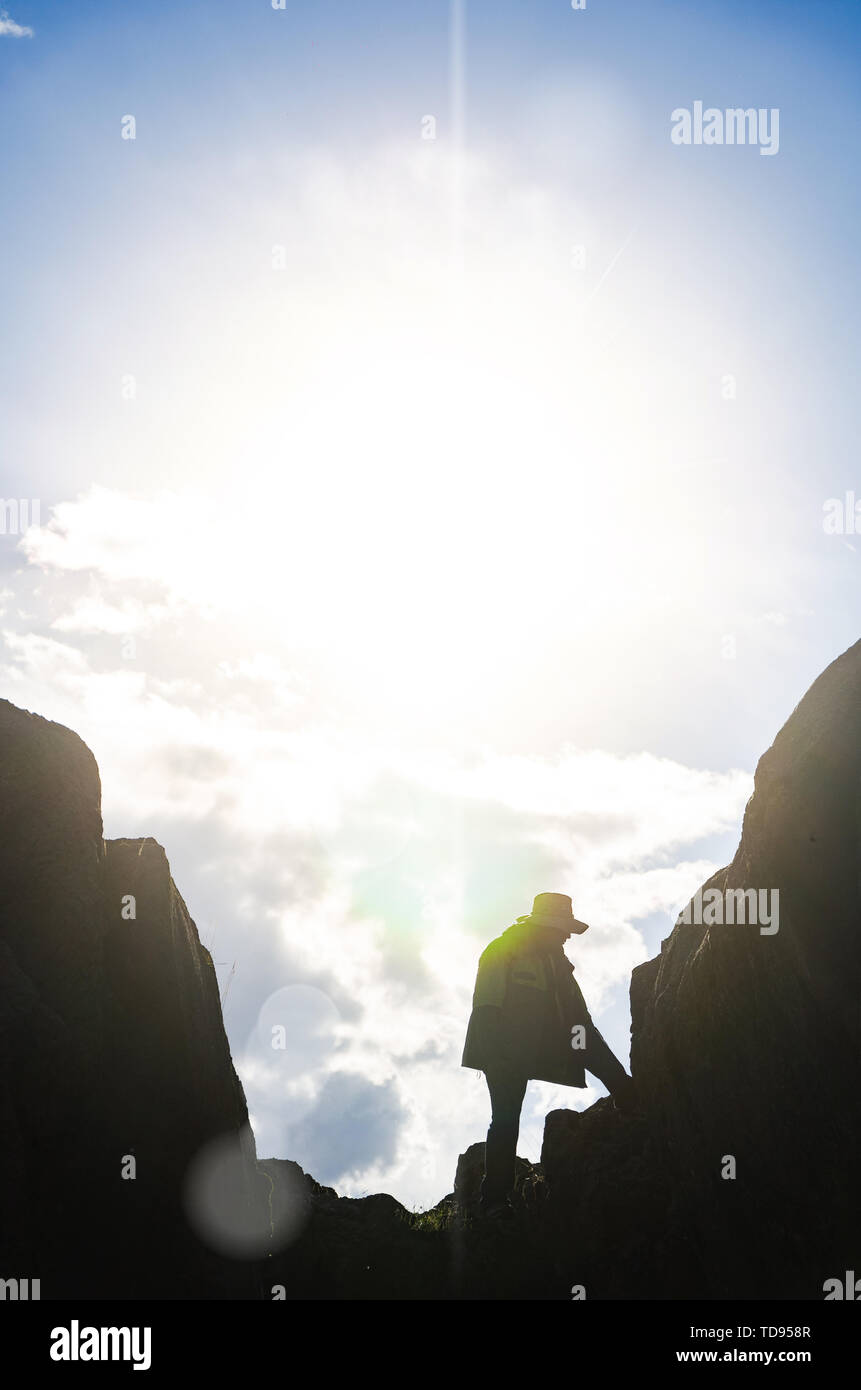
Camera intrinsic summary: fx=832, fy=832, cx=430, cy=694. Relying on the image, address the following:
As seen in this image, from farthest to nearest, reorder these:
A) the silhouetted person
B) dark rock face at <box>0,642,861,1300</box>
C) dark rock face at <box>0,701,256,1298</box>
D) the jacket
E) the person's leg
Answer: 1. the jacket
2. the silhouetted person
3. the person's leg
4. dark rock face at <box>0,642,861,1300</box>
5. dark rock face at <box>0,701,256,1298</box>

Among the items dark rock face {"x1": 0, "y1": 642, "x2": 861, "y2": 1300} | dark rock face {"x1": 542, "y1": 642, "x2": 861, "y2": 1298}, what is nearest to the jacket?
dark rock face {"x1": 0, "y1": 642, "x2": 861, "y2": 1300}

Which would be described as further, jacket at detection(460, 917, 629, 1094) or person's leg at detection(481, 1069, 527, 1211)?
jacket at detection(460, 917, 629, 1094)

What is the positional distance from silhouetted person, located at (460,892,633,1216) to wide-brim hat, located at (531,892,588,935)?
0.06 metres

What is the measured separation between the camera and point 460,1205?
13492 mm

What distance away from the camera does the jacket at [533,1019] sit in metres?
13.4

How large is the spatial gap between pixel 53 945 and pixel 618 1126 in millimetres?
8644

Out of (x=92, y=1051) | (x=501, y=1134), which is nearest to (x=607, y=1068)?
(x=501, y=1134)

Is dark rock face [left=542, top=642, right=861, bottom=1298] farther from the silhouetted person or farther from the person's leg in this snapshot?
the silhouetted person

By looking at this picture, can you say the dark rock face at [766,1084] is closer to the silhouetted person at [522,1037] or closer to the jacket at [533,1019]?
the silhouetted person at [522,1037]

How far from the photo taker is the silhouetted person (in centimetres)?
1314

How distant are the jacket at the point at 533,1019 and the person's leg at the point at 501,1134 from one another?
0.67ft

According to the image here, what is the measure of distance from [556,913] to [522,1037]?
7.10ft
